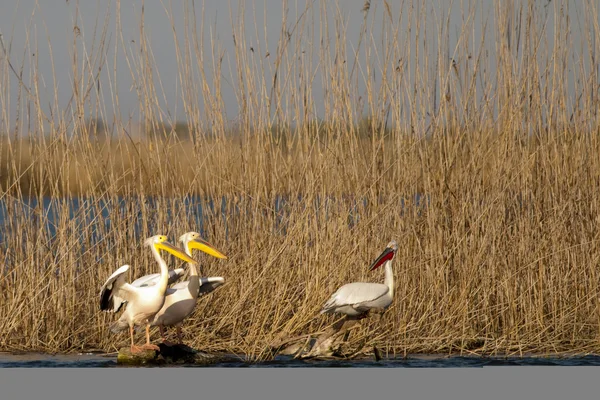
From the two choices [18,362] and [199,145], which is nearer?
[18,362]

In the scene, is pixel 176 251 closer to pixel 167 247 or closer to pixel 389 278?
pixel 167 247

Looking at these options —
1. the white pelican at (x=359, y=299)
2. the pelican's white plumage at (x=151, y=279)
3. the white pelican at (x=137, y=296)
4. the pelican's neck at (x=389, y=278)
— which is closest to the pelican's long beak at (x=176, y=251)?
the white pelican at (x=137, y=296)

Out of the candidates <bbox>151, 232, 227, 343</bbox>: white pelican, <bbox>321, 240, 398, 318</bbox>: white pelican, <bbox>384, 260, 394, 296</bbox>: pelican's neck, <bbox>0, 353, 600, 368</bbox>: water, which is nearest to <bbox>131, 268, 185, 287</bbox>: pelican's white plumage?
<bbox>151, 232, 227, 343</bbox>: white pelican

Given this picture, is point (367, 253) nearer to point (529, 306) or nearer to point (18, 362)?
point (529, 306)

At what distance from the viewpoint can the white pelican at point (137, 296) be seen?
4484 mm

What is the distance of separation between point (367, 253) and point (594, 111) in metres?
1.48

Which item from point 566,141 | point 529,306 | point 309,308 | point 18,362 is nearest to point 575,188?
point 566,141

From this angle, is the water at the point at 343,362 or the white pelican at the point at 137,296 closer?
the white pelican at the point at 137,296

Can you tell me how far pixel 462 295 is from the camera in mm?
5055

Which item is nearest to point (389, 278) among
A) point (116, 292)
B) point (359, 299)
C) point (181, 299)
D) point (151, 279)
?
point (359, 299)

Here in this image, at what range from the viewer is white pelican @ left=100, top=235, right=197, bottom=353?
448cm

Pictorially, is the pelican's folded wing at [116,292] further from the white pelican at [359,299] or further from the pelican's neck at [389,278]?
the pelican's neck at [389,278]

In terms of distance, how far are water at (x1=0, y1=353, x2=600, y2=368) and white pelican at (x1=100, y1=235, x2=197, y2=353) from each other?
0.88 ft

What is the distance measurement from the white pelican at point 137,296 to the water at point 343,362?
27cm
